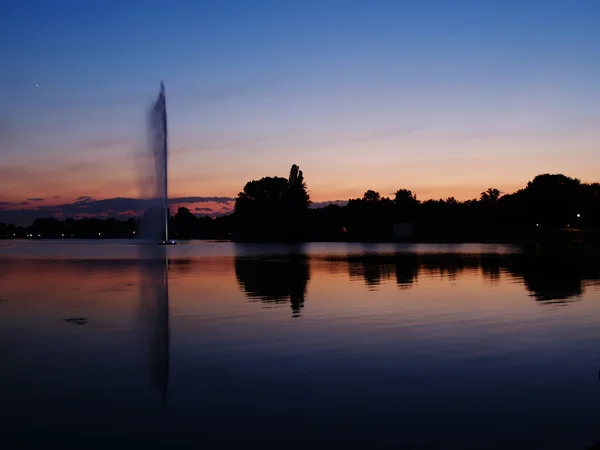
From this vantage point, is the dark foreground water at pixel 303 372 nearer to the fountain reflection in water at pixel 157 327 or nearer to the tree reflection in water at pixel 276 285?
the fountain reflection in water at pixel 157 327

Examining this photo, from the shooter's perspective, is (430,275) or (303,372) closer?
(303,372)

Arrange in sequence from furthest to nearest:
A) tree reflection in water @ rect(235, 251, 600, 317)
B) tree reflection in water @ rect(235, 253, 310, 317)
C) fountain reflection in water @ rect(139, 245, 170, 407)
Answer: tree reflection in water @ rect(235, 251, 600, 317), tree reflection in water @ rect(235, 253, 310, 317), fountain reflection in water @ rect(139, 245, 170, 407)

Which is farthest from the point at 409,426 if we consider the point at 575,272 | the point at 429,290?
the point at 575,272

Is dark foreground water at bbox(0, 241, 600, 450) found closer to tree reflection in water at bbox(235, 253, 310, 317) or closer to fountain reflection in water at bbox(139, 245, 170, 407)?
fountain reflection in water at bbox(139, 245, 170, 407)

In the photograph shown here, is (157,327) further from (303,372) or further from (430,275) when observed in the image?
(430,275)

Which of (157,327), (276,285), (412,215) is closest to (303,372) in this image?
(157,327)

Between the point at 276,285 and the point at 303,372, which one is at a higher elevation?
the point at 276,285

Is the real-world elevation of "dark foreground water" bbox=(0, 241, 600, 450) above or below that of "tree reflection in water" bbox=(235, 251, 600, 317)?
below

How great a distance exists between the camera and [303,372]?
41.6 feet

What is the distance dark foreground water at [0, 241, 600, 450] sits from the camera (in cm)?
908

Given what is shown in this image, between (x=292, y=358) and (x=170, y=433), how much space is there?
5182 mm

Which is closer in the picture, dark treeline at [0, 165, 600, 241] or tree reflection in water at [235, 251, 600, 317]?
tree reflection in water at [235, 251, 600, 317]

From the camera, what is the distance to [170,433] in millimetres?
9094

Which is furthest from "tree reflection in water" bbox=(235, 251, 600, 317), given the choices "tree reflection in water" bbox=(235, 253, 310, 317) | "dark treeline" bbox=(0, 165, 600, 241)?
"dark treeline" bbox=(0, 165, 600, 241)
